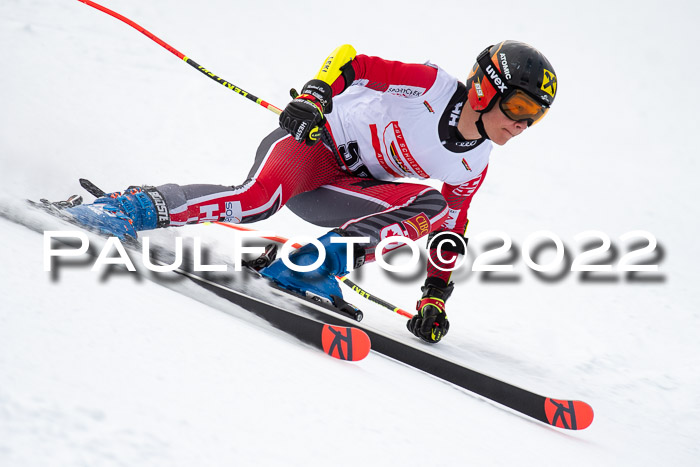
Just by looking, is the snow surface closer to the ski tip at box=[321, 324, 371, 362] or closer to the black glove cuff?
the ski tip at box=[321, 324, 371, 362]

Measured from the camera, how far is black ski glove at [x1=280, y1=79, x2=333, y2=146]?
7.30 ft

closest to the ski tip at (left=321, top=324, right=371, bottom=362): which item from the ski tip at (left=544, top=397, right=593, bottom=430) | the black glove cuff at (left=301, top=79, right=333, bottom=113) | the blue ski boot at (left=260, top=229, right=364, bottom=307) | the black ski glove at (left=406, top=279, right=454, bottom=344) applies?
the blue ski boot at (left=260, top=229, right=364, bottom=307)

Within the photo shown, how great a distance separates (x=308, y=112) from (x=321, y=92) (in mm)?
117

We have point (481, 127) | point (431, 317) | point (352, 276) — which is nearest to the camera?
point (481, 127)

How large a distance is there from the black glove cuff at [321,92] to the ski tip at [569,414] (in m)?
1.24

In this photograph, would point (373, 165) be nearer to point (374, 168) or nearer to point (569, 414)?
point (374, 168)

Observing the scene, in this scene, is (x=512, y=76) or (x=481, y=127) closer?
(x=512, y=76)

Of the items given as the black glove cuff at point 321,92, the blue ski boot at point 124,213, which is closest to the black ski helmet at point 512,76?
the black glove cuff at point 321,92

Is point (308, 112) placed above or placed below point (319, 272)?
above

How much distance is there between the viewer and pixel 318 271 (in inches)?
93.8

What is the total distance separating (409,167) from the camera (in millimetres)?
2760

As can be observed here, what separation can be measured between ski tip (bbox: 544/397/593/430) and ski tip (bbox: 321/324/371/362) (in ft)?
2.16

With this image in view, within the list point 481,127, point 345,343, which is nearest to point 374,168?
point 481,127

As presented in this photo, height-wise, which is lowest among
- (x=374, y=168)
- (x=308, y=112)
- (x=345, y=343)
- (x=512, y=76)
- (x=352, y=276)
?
(x=352, y=276)
